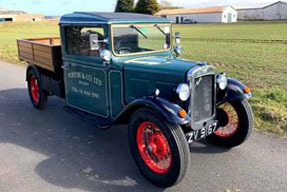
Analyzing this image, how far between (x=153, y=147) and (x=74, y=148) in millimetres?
1303

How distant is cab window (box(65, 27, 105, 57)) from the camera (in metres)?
3.85

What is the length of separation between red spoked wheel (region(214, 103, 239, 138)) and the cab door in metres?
1.61

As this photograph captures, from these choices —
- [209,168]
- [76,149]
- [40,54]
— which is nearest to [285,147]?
[209,168]

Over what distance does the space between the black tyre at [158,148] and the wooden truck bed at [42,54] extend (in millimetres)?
2390

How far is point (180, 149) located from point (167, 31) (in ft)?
7.00

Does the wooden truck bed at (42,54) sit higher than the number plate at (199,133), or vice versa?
the wooden truck bed at (42,54)

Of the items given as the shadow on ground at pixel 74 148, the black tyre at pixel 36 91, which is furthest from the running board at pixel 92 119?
the black tyre at pixel 36 91

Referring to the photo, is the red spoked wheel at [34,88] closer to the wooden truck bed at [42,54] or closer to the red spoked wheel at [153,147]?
the wooden truck bed at [42,54]

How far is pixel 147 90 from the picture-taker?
351 centimetres

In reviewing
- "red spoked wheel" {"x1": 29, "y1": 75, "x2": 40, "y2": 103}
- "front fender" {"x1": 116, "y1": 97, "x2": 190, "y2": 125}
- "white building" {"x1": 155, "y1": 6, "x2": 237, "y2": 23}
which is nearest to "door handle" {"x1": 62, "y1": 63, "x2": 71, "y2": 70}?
"red spoked wheel" {"x1": 29, "y1": 75, "x2": 40, "y2": 103}

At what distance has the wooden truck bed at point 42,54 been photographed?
4960 mm

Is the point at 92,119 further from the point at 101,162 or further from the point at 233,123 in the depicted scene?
the point at 233,123

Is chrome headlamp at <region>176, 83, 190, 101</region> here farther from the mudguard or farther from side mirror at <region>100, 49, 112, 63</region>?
side mirror at <region>100, 49, 112, 63</region>

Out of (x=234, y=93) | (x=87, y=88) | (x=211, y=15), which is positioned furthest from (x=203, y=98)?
(x=211, y=15)
